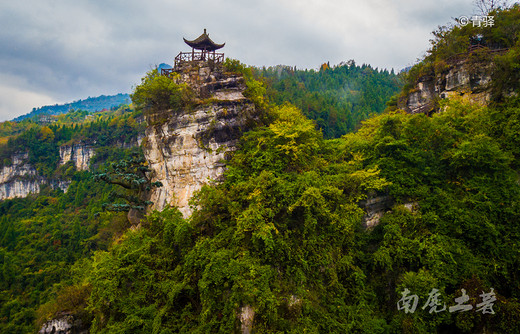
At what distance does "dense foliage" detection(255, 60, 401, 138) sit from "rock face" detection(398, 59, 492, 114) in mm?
6825

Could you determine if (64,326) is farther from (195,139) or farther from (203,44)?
(203,44)

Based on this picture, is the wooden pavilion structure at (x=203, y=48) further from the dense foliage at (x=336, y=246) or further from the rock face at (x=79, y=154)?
the rock face at (x=79, y=154)

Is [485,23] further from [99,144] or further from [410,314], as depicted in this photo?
[99,144]

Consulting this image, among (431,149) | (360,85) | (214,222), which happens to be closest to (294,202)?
(214,222)

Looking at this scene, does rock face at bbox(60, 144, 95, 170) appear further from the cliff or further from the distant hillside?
the distant hillside

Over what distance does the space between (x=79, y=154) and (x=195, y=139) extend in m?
48.6

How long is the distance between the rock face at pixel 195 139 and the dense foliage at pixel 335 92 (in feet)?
39.7

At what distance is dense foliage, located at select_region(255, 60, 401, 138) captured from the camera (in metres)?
38.6

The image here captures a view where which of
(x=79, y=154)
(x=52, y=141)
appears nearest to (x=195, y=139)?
(x=79, y=154)

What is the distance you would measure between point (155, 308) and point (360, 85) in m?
68.5

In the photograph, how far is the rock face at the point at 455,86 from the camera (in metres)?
14.9

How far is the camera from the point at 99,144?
5294 centimetres

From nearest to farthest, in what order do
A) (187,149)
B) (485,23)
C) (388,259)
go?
1. (388,259)
2. (187,149)
3. (485,23)

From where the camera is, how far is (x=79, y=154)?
52938 mm
